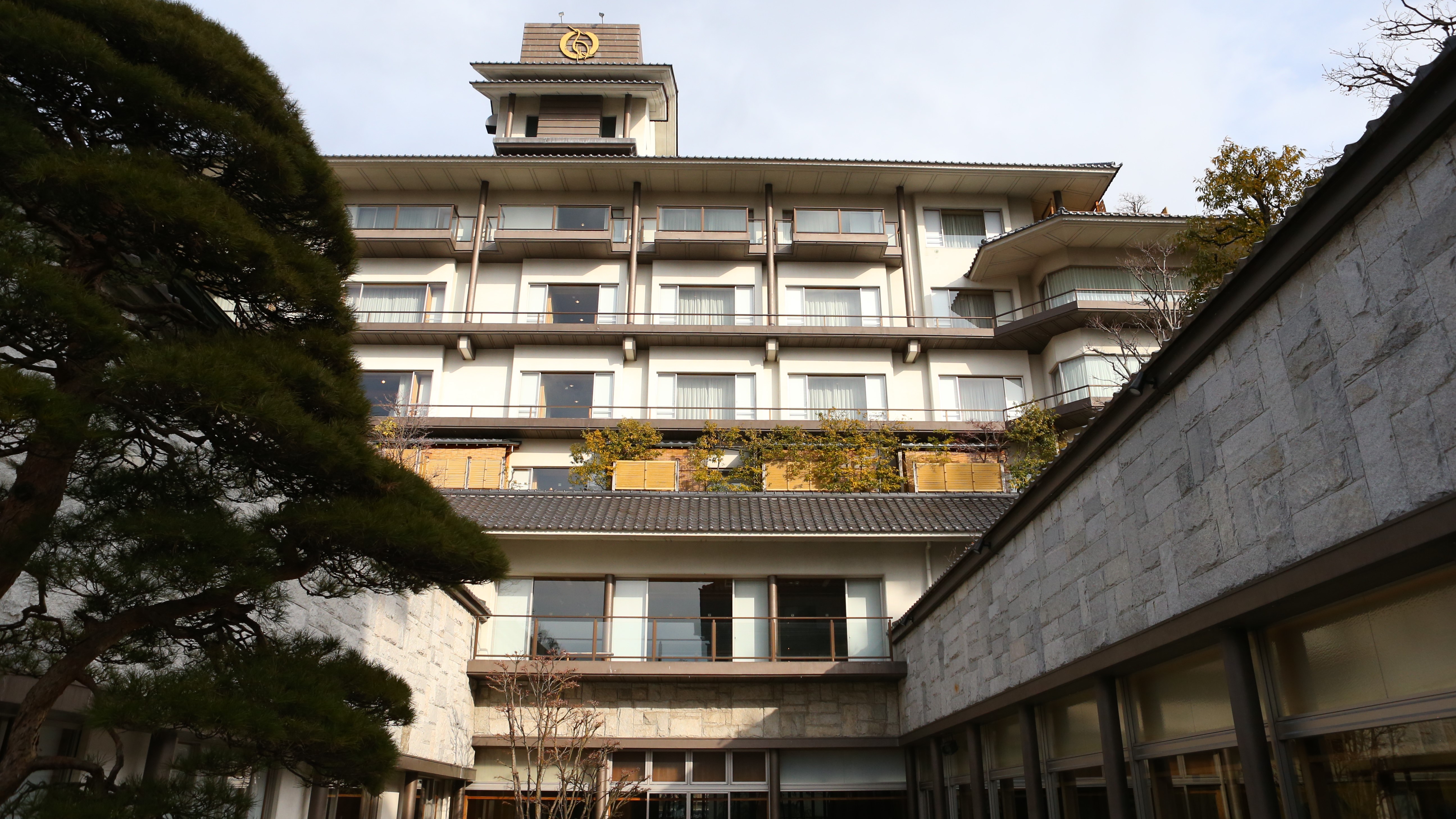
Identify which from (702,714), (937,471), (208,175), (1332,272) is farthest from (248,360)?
(937,471)

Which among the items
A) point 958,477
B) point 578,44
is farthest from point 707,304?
point 578,44

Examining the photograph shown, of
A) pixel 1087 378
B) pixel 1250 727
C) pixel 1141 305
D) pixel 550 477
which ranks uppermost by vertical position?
pixel 1141 305

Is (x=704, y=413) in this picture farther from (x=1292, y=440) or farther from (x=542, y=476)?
(x=1292, y=440)

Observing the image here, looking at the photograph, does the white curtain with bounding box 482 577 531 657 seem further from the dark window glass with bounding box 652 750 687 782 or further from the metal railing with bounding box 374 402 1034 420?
the metal railing with bounding box 374 402 1034 420

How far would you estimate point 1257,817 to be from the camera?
4.75 meters

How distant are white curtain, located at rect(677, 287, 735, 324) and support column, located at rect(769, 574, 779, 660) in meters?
14.4

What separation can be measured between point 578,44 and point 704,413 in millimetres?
18566

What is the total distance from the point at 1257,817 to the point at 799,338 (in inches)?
966

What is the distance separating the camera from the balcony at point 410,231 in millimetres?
29344

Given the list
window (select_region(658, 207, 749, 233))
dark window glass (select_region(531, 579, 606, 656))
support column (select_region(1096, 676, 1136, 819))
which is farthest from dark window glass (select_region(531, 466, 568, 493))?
support column (select_region(1096, 676, 1136, 819))

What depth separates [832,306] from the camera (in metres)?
30.2

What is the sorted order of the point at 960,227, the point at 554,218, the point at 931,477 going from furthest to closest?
the point at 960,227
the point at 554,218
the point at 931,477

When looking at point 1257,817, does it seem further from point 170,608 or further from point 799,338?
point 799,338

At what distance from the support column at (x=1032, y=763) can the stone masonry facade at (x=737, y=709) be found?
22.9ft
